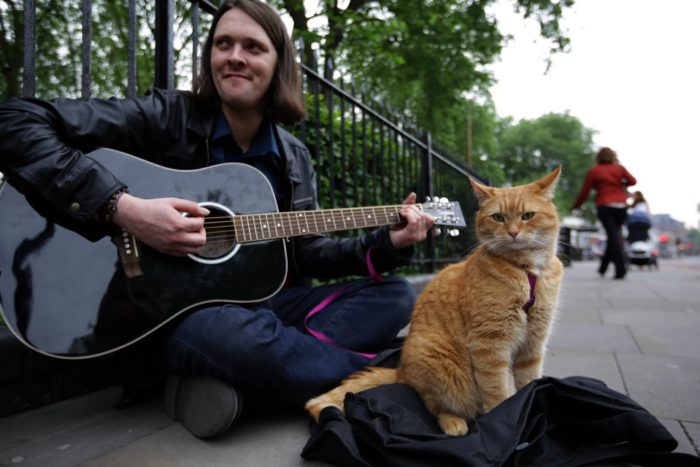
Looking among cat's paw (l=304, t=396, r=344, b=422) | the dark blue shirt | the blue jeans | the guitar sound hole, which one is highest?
the dark blue shirt

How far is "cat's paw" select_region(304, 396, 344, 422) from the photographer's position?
156 centimetres

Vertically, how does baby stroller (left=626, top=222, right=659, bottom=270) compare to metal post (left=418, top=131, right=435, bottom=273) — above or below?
below

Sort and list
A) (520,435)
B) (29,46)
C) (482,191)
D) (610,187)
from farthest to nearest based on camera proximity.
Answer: (610,187), (482,191), (29,46), (520,435)

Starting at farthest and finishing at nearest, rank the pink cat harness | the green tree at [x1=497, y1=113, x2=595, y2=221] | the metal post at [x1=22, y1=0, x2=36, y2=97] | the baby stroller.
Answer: the green tree at [x1=497, y1=113, x2=595, y2=221] < the baby stroller < the metal post at [x1=22, y1=0, x2=36, y2=97] < the pink cat harness

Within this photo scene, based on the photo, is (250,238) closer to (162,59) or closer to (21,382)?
(21,382)

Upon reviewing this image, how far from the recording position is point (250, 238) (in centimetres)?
186

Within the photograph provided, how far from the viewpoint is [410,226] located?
2.10 metres

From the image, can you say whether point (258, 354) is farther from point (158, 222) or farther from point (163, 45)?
point (163, 45)

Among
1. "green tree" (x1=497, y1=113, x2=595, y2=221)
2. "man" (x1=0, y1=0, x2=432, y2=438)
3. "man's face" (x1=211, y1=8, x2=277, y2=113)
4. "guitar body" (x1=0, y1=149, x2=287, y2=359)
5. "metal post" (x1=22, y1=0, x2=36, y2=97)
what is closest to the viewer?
"guitar body" (x1=0, y1=149, x2=287, y2=359)

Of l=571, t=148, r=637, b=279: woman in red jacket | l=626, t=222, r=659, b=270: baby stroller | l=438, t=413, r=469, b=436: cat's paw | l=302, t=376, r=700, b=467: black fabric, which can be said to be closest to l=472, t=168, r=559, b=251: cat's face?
l=302, t=376, r=700, b=467: black fabric

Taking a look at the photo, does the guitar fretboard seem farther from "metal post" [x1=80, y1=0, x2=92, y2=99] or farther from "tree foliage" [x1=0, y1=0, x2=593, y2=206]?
"tree foliage" [x1=0, y1=0, x2=593, y2=206]

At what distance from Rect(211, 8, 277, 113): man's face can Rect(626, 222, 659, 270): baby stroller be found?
12.6 m

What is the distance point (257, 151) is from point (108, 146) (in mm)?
697

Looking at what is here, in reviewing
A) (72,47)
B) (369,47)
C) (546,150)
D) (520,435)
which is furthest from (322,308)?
(546,150)
